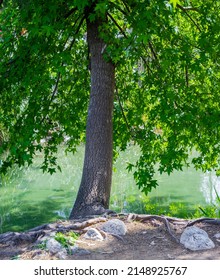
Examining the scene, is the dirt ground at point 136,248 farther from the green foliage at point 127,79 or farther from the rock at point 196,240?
the green foliage at point 127,79

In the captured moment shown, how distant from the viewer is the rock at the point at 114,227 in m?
4.52

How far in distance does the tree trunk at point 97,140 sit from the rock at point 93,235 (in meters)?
0.89

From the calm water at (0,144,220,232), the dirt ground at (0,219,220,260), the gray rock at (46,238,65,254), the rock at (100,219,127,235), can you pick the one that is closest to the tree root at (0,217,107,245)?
the dirt ground at (0,219,220,260)

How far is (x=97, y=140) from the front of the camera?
5.76m

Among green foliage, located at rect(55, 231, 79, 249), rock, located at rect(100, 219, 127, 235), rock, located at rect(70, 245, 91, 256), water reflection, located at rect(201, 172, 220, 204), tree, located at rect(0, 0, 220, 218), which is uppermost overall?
tree, located at rect(0, 0, 220, 218)

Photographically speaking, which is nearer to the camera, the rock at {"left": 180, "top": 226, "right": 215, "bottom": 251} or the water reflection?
the rock at {"left": 180, "top": 226, "right": 215, "bottom": 251}

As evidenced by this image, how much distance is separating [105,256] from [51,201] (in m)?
7.95

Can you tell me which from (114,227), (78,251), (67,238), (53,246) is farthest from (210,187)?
(53,246)

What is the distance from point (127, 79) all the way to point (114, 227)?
3.74m

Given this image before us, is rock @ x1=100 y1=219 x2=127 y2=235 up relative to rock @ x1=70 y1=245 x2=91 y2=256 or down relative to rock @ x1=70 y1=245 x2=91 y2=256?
up

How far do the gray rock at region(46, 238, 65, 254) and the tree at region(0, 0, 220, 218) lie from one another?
1.32 meters

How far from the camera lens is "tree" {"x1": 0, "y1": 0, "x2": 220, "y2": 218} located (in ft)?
18.2

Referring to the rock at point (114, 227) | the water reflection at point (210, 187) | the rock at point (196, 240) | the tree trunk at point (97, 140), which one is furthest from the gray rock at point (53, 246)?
the water reflection at point (210, 187)

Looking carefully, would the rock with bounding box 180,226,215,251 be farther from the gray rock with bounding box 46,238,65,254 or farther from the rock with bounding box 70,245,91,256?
the gray rock with bounding box 46,238,65,254
